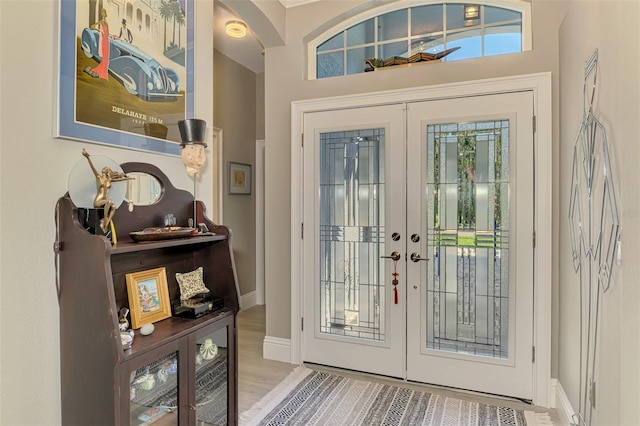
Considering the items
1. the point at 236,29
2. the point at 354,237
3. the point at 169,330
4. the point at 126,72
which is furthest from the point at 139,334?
the point at 236,29

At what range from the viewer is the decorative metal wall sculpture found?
1.58 m

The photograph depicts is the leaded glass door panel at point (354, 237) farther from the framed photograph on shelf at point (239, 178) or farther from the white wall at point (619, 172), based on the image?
the framed photograph on shelf at point (239, 178)

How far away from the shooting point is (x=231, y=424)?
6.15 feet

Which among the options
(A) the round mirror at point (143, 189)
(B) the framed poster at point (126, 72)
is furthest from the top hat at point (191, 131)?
(A) the round mirror at point (143, 189)

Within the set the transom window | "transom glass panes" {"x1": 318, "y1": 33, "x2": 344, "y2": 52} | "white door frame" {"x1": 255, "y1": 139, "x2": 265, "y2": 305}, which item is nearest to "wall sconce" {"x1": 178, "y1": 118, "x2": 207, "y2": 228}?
the transom window

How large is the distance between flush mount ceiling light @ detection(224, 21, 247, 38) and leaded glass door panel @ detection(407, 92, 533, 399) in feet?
6.52

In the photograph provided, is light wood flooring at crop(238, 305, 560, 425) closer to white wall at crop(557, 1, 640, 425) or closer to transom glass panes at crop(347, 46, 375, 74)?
white wall at crop(557, 1, 640, 425)

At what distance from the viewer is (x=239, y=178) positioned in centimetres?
467

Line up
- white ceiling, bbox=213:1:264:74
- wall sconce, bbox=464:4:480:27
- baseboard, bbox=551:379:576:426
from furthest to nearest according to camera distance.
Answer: white ceiling, bbox=213:1:264:74, wall sconce, bbox=464:4:480:27, baseboard, bbox=551:379:576:426

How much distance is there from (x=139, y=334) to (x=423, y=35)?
9.10 ft

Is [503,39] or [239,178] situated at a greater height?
[503,39]

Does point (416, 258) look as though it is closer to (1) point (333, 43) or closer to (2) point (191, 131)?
(2) point (191, 131)

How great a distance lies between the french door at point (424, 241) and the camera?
8.50 feet

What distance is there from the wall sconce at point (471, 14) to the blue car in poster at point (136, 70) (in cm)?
212
